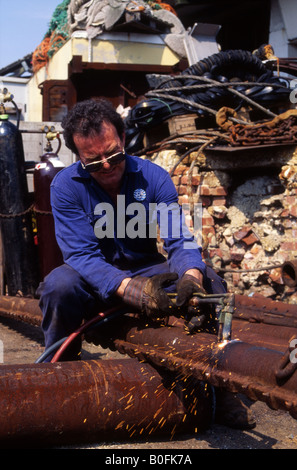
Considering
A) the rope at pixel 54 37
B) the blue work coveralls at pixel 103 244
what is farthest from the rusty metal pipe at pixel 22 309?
the rope at pixel 54 37

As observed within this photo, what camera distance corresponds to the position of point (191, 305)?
9.34 feet

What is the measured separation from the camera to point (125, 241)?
3621 mm

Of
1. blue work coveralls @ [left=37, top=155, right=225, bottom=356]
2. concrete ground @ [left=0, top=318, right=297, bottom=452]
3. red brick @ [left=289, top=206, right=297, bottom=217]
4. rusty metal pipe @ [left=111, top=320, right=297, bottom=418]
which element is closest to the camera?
rusty metal pipe @ [left=111, top=320, right=297, bottom=418]

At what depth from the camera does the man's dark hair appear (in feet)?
11.3

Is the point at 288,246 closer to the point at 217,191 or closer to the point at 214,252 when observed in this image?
the point at 214,252

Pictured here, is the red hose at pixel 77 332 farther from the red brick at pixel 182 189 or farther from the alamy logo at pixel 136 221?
the red brick at pixel 182 189

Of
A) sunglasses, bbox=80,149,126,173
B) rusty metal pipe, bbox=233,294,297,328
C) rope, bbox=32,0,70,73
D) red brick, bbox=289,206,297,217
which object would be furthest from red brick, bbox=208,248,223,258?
rope, bbox=32,0,70,73

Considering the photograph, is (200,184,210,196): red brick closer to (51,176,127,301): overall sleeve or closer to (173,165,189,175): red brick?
(173,165,189,175): red brick

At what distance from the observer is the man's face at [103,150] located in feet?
11.2

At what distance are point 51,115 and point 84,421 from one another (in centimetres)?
1046

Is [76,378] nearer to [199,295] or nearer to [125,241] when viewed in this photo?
[199,295]

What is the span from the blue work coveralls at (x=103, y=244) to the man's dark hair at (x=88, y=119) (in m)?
0.23

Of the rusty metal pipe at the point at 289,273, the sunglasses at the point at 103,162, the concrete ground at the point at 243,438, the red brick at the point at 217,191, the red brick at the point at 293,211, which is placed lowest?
the concrete ground at the point at 243,438

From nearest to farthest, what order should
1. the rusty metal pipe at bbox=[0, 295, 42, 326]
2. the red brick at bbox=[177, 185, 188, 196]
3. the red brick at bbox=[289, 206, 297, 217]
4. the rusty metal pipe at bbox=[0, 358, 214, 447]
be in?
the rusty metal pipe at bbox=[0, 358, 214, 447] → the rusty metal pipe at bbox=[0, 295, 42, 326] → the red brick at bbox=[289, 206, 297, 217] → the red brick at bbox=[177, 185, 188, 196]
